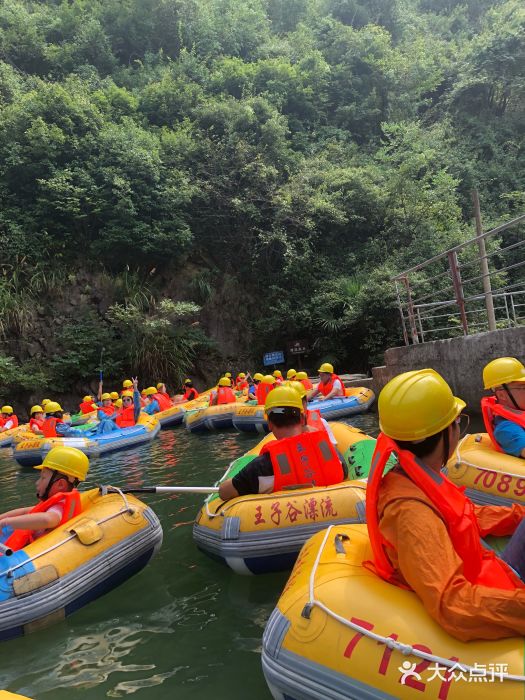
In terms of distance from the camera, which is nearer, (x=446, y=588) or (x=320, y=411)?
(x=446, y=588)

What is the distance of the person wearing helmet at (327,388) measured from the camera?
11.0 metres

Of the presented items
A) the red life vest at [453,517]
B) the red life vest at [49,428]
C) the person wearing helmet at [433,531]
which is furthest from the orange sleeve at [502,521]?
the red life vest at [49,428]

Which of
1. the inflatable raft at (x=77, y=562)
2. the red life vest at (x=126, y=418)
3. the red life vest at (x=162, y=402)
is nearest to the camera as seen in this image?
the inflatable raft at (x=77, y=562)

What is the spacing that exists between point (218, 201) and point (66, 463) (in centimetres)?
1772

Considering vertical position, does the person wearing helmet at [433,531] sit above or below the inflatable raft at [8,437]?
above

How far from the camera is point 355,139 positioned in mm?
25938

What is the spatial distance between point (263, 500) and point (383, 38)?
1162 inches

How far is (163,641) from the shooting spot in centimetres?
320

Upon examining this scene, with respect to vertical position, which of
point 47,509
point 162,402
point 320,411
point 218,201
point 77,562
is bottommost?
point 320,411

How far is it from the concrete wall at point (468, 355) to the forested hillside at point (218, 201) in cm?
727

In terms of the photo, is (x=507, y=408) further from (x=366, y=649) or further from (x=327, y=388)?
(x=327, y=388)

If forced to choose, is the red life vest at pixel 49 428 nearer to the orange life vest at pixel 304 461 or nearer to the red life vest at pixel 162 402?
the red life vest at pixel 162 402

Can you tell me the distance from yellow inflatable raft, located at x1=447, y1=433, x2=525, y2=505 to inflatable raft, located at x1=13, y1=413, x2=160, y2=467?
7499 mm

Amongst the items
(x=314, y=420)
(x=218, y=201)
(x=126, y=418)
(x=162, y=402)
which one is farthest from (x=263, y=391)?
(x=218, y=201)
